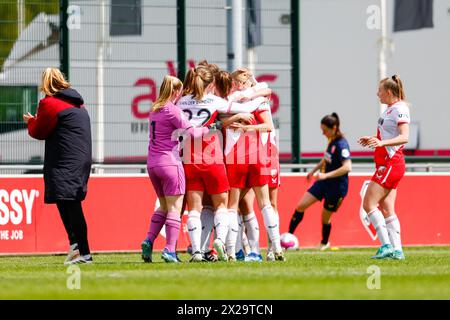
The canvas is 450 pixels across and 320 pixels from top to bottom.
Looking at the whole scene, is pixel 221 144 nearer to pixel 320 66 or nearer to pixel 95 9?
pixel 95 9

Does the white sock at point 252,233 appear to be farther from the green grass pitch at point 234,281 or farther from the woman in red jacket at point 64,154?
the woman in red jacket at point 64,154

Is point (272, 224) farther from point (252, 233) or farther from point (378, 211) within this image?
point (378, 211)

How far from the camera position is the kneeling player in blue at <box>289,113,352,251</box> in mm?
17828

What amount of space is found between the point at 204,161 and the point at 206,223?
97cm

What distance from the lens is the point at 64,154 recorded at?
13.0 metres

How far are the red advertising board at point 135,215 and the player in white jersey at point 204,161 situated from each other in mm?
4806

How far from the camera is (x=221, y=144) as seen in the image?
13078 millimetres

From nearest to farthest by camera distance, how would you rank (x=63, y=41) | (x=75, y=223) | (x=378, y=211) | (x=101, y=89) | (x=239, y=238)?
1. (x=75, y=223)
2. (x=378, y=211)
3. (x=239, y=238)
4. (x=63, y=41)
5. (x=101, y=89)

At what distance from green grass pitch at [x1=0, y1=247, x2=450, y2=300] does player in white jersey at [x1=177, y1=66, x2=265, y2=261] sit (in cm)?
61

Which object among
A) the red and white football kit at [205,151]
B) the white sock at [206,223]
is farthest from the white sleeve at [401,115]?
Answer: the white sock at [206,223]

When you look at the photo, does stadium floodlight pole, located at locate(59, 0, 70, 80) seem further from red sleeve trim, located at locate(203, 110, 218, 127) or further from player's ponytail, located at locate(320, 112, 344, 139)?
red sleeve trim, located at locate(203, 110, 218, 127)

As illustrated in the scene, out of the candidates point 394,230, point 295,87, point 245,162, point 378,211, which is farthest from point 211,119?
point 295,87

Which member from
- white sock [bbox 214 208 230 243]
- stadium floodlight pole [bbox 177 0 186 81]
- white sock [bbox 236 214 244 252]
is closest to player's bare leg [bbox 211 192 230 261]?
white sock [bbox 214 208 230 243]

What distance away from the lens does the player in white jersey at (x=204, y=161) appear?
41.8ft
